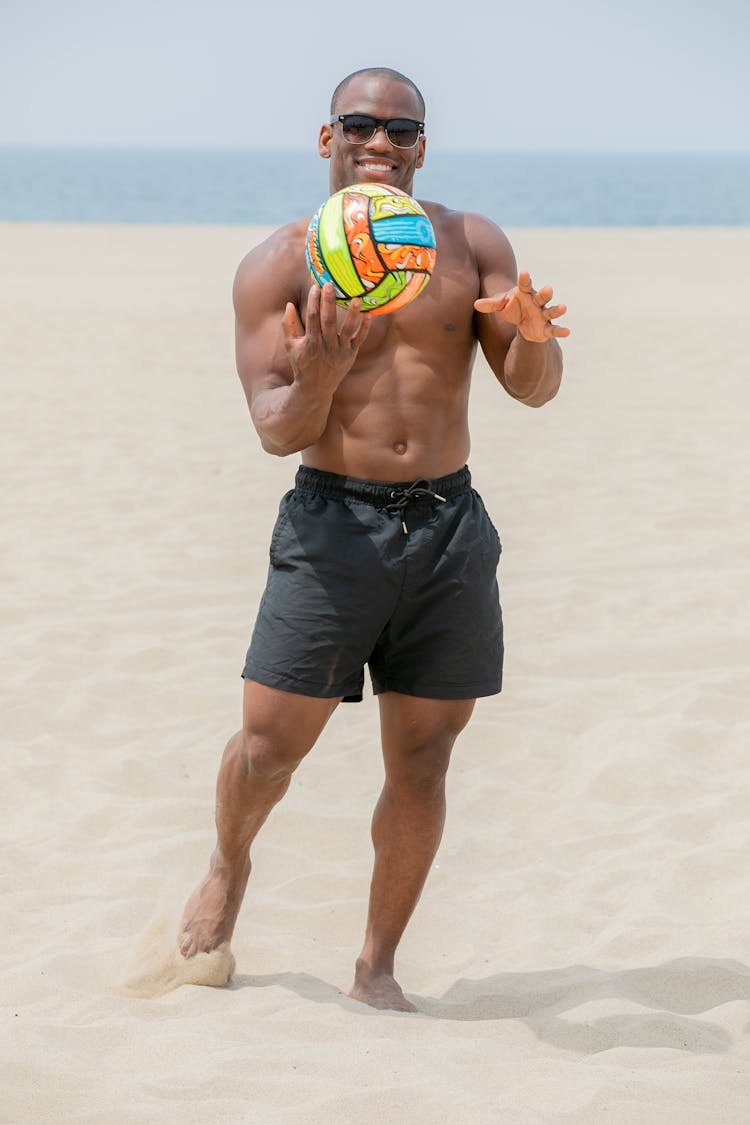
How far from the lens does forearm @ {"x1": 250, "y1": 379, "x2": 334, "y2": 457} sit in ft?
10.1

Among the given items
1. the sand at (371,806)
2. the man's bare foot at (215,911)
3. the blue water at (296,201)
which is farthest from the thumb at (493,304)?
the blue water at (296,201)

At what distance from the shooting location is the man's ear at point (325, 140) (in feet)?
11.3

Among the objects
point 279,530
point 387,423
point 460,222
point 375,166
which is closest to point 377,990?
point 279,530

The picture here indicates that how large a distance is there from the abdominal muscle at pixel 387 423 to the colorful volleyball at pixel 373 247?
26cm

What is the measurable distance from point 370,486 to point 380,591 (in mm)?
250

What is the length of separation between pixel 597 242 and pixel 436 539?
25915mm

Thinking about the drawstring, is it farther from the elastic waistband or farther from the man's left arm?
the man's left arm

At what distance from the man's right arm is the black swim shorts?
0.20 m

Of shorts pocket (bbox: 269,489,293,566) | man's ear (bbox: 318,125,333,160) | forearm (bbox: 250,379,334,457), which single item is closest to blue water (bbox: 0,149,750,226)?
man's ear (bbox: 318,125,333,160)

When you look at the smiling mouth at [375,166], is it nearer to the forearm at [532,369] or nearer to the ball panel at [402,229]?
the ball panel at [402,229]

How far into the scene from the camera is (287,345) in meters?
3.05

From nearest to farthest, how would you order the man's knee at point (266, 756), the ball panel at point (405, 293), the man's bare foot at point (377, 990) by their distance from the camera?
the ball panel at point (405, 293), the man's knee at point (266, 756), the man's bare foot at point (377, 990)

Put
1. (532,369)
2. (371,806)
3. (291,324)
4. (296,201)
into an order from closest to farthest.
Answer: (291,324)
(532,369)
(371,806)
(296,201)

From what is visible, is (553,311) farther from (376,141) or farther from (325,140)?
(325,140)
